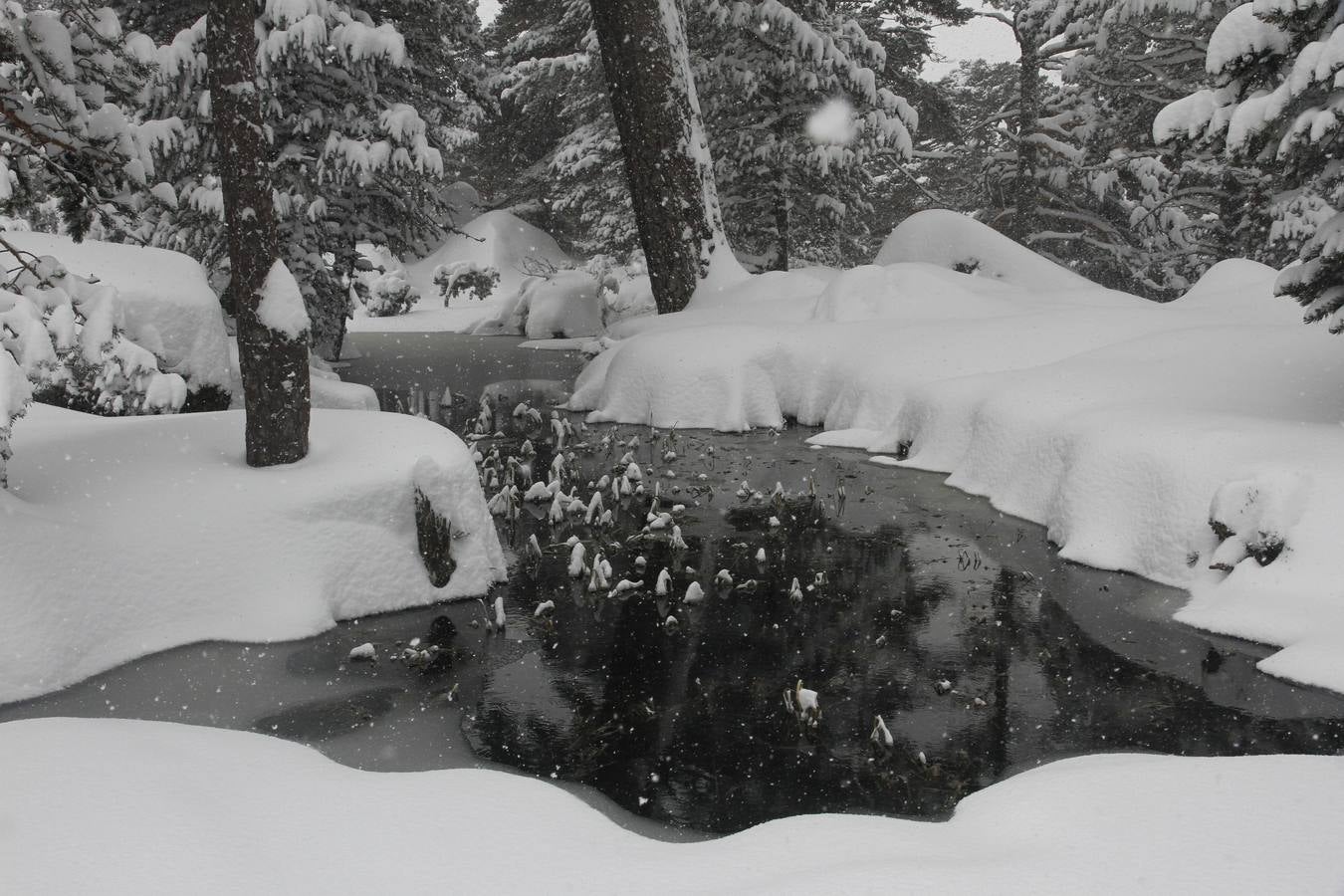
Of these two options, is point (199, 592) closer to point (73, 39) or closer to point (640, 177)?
point (73, 39)

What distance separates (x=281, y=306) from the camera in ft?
21.8

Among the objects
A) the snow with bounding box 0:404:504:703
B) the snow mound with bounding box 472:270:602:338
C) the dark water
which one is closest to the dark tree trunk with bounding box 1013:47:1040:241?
the snow mound with bounding box 472:270:602:338

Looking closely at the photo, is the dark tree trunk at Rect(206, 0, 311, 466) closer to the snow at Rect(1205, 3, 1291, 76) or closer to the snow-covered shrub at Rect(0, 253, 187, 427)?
the snow-covered shrub at Rect(0, 253, 187, 427)

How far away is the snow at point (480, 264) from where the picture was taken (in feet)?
108

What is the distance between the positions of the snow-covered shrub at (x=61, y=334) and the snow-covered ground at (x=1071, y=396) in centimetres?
694

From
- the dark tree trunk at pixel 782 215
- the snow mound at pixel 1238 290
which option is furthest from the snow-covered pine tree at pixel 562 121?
the snow mound at pixel 1238 290

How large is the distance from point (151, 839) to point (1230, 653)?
18.9 ft

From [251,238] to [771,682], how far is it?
15.3ft

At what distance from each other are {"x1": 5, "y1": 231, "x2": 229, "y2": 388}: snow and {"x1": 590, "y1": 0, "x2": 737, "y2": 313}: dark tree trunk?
23.2ft

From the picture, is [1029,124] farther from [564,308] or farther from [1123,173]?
[564,308]

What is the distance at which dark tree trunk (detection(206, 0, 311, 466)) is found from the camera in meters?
6.41

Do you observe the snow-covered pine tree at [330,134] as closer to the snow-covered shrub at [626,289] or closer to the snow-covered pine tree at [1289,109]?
the snow-covered pine tree at [1289,109]

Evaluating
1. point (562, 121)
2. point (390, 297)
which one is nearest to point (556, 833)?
point (562, 121)

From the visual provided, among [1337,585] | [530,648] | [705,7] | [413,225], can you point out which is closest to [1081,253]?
[705,7]
